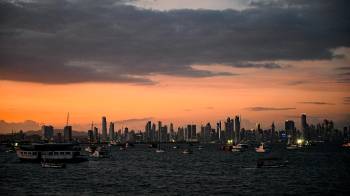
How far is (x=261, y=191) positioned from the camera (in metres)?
98.1

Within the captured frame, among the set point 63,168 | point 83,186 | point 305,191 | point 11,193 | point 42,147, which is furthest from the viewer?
point 42,147

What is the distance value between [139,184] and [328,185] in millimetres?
43935

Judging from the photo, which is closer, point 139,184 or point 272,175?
point 139,184

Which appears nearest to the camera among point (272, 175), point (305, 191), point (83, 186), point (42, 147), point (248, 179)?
point (305, 191)

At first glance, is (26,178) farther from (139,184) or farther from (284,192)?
(284,192)

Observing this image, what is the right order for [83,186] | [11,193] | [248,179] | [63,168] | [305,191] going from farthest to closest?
1. [63,168]
2. [248,179]
3. [83,186]
4. [305,191]
5. [11,193]

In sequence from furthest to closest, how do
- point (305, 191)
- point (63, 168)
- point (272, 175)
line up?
point (63, 168) < point (272, 175) < point (305, 191)

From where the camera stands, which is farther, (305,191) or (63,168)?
(63,168)

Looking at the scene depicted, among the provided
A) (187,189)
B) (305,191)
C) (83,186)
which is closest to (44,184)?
(83,186)

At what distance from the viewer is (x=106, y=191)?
97500mm

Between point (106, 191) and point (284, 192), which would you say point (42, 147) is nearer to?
point (106, 191)

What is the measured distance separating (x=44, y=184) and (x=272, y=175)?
6208 centimetres

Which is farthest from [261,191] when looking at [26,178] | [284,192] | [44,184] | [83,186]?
[26,178]

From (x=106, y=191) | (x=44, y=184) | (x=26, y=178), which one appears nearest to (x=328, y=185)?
(x=106, y=191)
